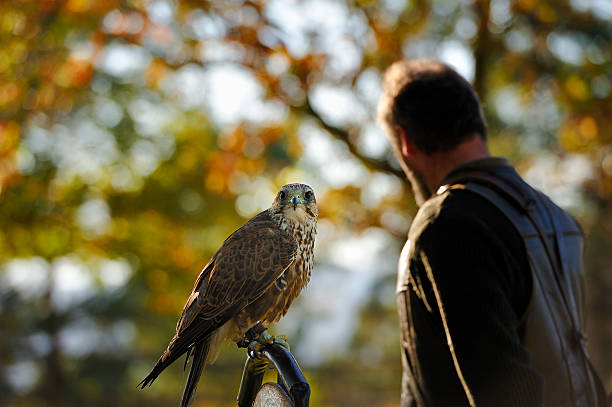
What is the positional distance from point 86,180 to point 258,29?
11.3ft

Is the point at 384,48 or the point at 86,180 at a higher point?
the point at 384,48

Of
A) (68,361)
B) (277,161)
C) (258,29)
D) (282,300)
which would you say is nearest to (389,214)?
(277,161)

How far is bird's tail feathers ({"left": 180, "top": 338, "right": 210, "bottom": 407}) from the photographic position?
0.90 metres

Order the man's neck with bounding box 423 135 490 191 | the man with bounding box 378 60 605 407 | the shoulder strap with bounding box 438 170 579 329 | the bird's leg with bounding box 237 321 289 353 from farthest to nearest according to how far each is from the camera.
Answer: the man's neck with bounding box 423 135 490 191 → the shoulder strap with bounding box 438 170 579 329 → the man with bounding box 378 60 605 407 → the bird's leg with bounding box 237 321 289 353

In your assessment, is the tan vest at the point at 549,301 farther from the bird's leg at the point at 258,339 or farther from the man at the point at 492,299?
the bird's leg at the point at 258,339

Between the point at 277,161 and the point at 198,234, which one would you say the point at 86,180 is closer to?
the point at 198,234

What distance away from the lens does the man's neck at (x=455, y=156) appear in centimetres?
164

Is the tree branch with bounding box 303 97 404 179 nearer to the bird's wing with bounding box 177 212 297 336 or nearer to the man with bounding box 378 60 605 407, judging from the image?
the man with bounding box 378 60 605 407

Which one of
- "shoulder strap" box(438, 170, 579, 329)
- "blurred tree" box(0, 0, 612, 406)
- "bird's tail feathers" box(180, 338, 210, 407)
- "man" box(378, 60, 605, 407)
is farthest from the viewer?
"blurred tree" box(0, 0, 612, 406)

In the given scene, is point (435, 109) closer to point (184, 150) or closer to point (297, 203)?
point (297, 203)

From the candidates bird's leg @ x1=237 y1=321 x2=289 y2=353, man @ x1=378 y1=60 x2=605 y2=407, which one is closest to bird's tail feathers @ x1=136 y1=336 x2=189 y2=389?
bird's leg @ x1=237 y1=321 x2=289 y2=353

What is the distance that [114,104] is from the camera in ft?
26.9

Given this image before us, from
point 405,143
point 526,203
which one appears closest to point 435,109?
point 405,143

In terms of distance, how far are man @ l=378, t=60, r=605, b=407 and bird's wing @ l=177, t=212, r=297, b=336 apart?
43cm
